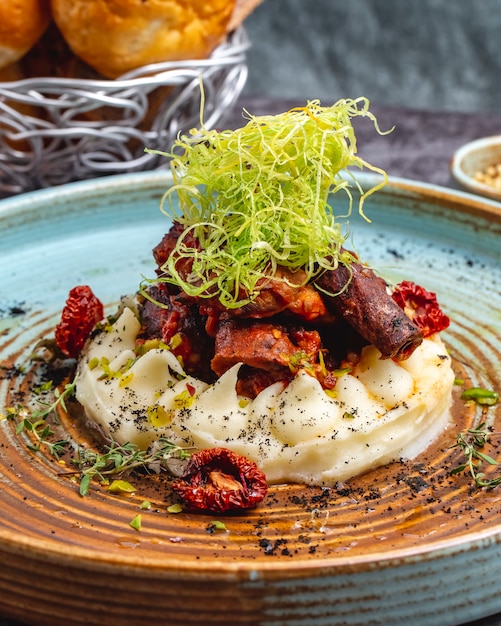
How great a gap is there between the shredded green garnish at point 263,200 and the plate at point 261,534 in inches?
39.6

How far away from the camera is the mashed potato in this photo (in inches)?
160

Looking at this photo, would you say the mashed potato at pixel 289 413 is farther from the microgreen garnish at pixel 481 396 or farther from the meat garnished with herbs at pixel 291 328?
the microgreen garnish at pixel 481 396

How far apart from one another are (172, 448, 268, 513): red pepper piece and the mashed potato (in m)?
0.12

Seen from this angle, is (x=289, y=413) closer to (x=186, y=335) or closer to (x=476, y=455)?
(x=186, y=335)

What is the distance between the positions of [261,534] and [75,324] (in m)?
1.81

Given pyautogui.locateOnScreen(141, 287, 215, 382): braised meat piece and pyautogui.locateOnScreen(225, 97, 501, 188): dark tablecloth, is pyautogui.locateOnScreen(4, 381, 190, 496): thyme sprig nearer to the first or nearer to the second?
pyautogui.locateOnScreen(141, 287, 215, 382): braised meat piece

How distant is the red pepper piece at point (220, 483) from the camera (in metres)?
3.76

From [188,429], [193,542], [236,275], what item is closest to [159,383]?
[188,429]

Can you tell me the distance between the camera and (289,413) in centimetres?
409

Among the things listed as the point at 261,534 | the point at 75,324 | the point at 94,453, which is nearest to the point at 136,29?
the point at 75,324

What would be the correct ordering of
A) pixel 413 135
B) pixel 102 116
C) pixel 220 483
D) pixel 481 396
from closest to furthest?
pixel 220 483
pixel 481 396
pixel 102 116
pixel 413 135

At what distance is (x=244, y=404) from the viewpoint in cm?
421

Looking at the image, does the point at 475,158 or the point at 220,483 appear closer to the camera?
the point at 220,483

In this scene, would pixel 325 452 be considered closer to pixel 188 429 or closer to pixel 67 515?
pixel 188 429
